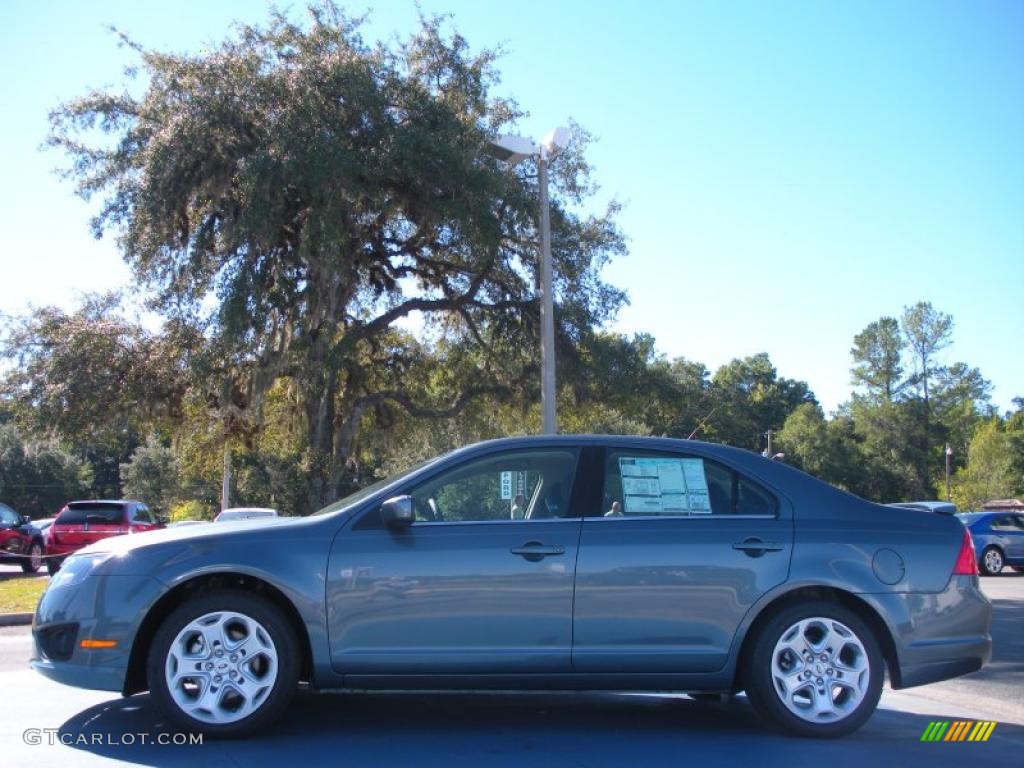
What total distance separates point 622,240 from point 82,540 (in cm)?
1218

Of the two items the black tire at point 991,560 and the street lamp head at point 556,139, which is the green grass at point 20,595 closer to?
the street lamp head at point 556,139

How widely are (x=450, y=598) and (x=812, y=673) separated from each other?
2.04 m

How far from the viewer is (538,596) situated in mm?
5176

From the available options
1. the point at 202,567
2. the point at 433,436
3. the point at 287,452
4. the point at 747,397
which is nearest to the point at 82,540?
the point at 287,452

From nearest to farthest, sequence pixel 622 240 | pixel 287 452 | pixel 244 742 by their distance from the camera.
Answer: pixel 244 742 < pixel 622 240 < pixel 287 452

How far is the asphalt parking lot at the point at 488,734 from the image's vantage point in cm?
488

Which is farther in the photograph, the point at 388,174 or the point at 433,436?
the point at 433,436

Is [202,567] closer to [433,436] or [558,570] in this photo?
[558,570]

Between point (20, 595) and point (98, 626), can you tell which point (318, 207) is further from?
point (98, 626)

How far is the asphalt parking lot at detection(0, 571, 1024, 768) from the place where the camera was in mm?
4875

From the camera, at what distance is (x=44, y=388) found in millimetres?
18438

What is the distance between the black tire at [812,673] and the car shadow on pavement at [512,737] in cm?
10

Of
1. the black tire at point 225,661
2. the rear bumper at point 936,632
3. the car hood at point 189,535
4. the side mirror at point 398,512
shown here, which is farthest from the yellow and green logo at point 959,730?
the car hood at point 189,535

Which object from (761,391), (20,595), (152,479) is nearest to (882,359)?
(761,391)
